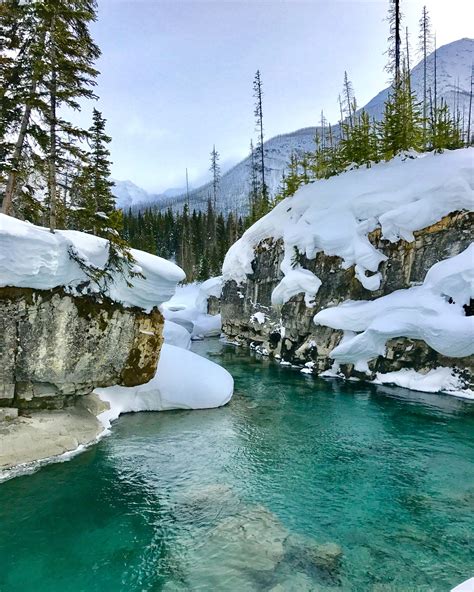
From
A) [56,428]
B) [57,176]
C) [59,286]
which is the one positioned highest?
[57,176]

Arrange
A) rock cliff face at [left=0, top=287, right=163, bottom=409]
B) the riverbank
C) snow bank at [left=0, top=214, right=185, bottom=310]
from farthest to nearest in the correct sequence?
rock cliff face at [left=0, top=287, right=163, bottom=409], snow bank at [left=0, top=214, right=185, bottom=310], the riverbank

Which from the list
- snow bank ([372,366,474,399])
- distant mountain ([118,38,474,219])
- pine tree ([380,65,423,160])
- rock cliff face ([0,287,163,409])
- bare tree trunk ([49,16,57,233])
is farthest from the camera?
distant mountain ([118,38,474,219])

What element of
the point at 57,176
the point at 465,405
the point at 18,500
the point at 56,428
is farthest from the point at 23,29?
the point at 465,405

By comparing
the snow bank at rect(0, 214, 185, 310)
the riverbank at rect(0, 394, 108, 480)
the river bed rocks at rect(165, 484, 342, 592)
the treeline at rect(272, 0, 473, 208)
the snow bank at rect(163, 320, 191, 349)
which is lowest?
the river bed rocks at rect(165, 484, 342, 592)

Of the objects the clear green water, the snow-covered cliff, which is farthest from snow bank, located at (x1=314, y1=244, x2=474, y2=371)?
the clear green water

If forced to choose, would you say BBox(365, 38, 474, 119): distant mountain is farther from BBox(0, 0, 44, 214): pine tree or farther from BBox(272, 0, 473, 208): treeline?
BBox(0, 0, 44, 214): pine tree

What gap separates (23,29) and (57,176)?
4732 millimetres

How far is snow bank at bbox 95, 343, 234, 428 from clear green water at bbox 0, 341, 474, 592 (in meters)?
0.52

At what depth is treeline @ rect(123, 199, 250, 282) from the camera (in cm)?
5731

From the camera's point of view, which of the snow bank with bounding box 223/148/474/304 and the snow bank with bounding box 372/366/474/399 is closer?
the snow bank with bounding box 372/366/474/399

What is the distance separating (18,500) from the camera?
26.9 feet

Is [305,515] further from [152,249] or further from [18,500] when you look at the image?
[152,249]

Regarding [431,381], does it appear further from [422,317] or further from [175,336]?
[175,336]

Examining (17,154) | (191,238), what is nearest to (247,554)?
(17,154)
